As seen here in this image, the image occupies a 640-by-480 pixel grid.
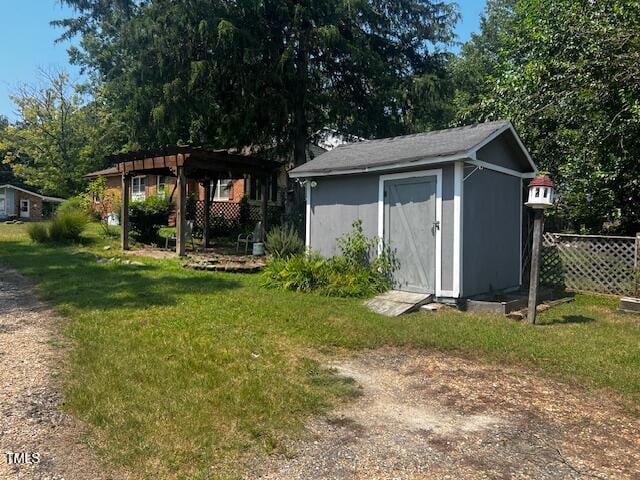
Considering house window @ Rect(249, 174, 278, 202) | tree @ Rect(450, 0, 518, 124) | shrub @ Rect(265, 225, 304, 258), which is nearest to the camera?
shrub @ Rect(265, 225, 304, 258)

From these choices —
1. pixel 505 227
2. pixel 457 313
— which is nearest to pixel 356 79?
pixel 505 227

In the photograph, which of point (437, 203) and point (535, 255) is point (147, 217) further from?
point (535, 255)

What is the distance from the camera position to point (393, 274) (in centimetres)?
845

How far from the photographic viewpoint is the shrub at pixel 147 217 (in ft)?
49.2

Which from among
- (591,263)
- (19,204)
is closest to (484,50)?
(591,263)

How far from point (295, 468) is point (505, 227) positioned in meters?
7.38

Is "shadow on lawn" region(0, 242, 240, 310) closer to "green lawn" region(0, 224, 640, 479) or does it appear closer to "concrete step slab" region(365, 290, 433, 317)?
"green lawn" region(0, 224, 640, 479)

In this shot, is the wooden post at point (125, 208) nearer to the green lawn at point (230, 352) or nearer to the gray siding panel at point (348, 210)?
the green lawn at point (230, 352)

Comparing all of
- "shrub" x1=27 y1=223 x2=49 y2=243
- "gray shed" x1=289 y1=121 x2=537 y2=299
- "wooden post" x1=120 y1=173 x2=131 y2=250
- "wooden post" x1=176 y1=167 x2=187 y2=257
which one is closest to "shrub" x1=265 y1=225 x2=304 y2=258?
"gray shed" x1=289 y1=121 x2=537 y2=299

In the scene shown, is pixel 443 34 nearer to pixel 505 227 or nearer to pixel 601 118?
pixel 601 118

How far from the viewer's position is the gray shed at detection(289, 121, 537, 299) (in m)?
7.53

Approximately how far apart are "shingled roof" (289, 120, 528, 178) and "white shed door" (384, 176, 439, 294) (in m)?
0.43

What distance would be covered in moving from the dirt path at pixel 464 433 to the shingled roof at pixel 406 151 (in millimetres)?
4039

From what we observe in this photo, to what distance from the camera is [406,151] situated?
838 cm
